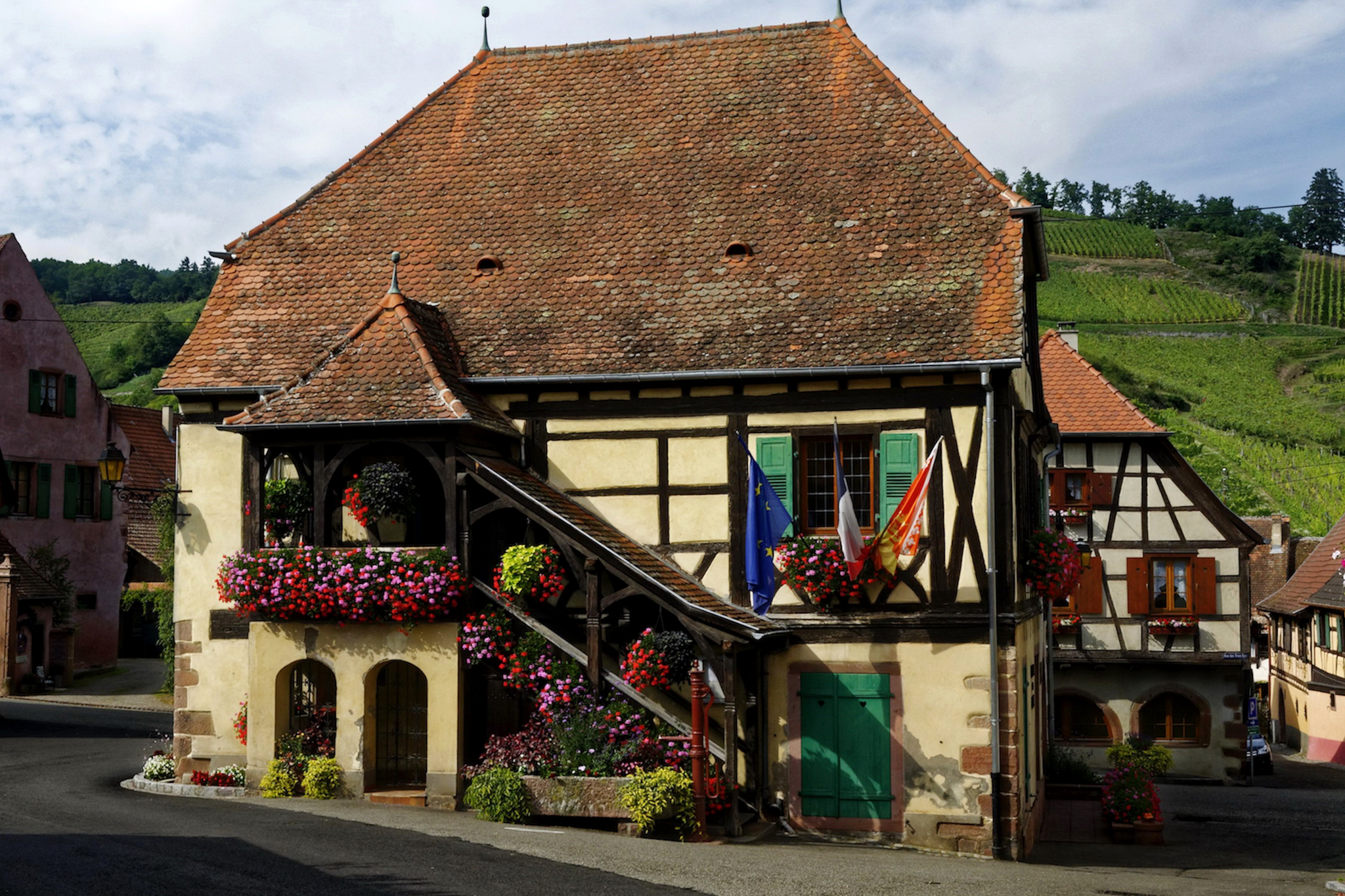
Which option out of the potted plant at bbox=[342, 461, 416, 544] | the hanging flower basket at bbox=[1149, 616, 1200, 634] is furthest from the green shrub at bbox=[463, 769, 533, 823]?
the hanging flower basket at bbox=[1149, 616, 1200, 634]

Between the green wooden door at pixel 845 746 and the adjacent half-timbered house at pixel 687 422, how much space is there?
35mm

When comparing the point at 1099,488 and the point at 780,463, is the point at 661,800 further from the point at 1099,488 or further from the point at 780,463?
the point at 1099,488

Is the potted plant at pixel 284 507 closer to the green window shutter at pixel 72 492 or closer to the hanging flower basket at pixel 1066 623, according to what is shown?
the hanging flower basket at pixel 1066 623

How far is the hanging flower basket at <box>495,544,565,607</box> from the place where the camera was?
16.2m

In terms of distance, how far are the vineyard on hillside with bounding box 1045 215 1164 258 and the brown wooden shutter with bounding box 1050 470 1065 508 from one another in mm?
88235

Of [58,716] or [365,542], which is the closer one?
[365,542]

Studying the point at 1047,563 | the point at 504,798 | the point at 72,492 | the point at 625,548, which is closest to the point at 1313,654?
the point at 1047,563

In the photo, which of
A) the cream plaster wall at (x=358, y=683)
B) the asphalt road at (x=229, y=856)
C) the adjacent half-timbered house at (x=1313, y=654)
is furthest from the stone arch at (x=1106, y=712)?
the asphalt road at (x=229, y=856)

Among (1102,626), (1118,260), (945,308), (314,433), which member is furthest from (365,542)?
(1118,260)

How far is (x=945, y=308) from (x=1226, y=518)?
19.6 meters

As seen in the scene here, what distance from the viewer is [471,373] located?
1812 cm

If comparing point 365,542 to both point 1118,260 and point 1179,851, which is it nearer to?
point 1179,851

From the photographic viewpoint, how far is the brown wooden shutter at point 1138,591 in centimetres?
3359

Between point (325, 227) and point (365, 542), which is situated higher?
point (325, 227)
